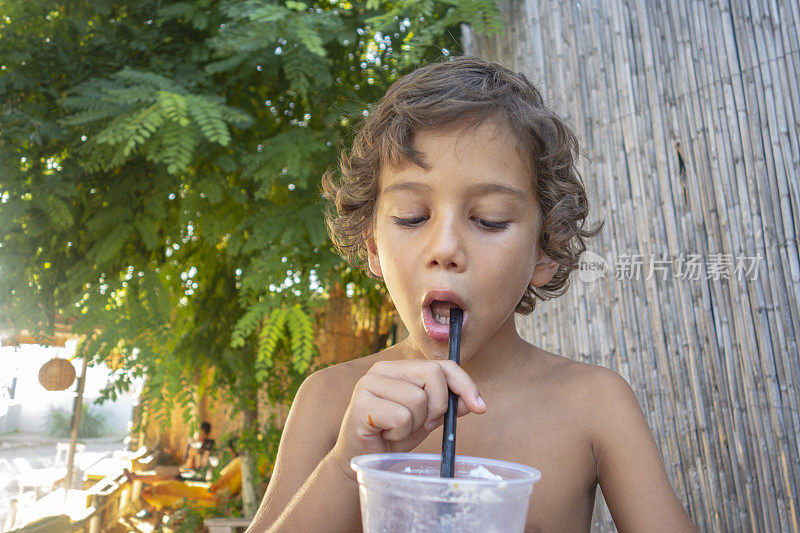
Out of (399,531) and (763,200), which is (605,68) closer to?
(763,200)

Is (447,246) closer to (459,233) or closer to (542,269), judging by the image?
(459,233)

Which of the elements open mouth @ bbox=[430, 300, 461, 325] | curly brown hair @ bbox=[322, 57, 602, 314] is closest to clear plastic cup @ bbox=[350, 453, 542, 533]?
open mouth @ bbox=[430, 300, 461, 325]

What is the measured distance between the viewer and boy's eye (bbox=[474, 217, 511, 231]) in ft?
3.41

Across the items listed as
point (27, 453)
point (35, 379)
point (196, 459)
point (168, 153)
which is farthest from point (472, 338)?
point (27, 453)

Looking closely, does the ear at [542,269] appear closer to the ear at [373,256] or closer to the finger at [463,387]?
the ear at [373,256]

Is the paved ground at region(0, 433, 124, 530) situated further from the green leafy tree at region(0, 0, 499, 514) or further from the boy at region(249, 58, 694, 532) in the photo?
the boy at region(249, 58, 694, 532)

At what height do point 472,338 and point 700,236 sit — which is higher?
point 700,236

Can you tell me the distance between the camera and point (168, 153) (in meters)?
2.36

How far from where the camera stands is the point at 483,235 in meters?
1.03

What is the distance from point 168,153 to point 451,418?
197cm

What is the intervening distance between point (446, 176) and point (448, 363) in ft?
Result: 1.20

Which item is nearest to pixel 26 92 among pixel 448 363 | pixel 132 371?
pixel 132 371

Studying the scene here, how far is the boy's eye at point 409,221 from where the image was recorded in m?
1.07

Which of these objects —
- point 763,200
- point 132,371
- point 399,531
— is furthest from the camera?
point 132,371
